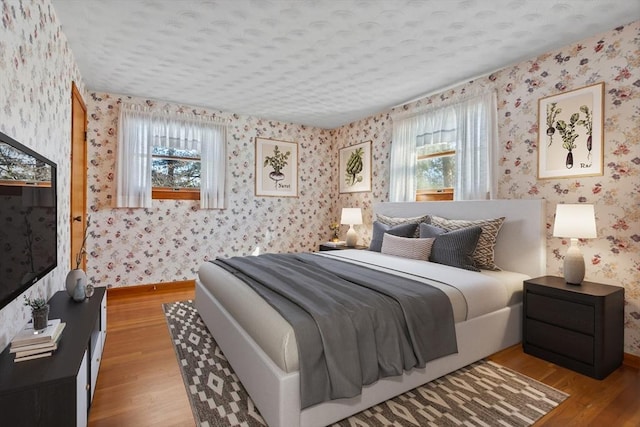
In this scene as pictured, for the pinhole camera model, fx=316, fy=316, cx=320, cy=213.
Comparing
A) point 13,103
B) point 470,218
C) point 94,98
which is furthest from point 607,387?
point 94,98

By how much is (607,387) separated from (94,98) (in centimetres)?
561

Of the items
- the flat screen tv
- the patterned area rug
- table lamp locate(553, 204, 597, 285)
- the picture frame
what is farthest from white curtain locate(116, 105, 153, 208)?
table lamp locate(553, 204, 597, 285)

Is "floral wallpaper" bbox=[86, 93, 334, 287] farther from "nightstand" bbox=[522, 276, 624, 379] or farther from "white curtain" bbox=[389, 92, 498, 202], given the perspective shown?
"nightstand" bbox=[522, 276, 624, 379]

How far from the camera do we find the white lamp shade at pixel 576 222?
229 centimetres

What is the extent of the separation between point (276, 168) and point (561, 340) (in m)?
4.10

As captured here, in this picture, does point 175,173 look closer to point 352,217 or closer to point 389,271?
point 352,217

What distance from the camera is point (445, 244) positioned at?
A: 2.93 m

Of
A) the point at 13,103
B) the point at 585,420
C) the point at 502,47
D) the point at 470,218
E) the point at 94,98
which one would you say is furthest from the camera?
the point at 94,98

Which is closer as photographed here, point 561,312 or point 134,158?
point 561,312

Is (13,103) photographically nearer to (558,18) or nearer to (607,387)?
(558,18)

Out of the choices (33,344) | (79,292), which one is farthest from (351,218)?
(33,344)

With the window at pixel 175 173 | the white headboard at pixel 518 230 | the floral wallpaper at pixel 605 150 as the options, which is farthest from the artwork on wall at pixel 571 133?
the window at pixel 175 173

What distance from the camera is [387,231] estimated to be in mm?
3621

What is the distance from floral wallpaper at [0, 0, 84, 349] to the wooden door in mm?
235
